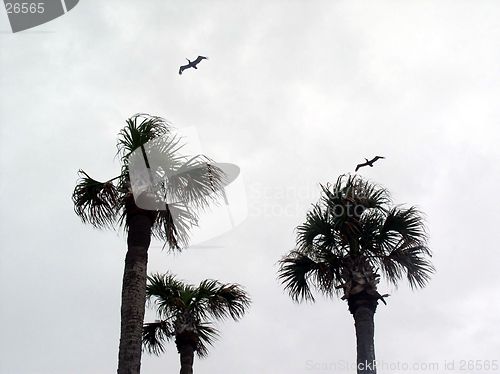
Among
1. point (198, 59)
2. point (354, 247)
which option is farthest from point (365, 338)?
point (198, 59)

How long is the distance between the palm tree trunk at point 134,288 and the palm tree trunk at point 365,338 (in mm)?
5417

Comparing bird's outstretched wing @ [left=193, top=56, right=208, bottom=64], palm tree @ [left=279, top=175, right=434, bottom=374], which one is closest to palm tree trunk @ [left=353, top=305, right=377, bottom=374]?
palm tree @ [left=279, top=175, right=434, bottom=374]

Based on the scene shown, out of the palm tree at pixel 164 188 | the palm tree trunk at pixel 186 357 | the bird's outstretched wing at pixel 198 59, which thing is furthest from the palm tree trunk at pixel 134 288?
the bird's outstretched wing at pixel 198 59

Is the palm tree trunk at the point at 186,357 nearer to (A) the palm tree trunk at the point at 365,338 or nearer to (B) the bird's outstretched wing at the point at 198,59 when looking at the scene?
(A) the palm tree trunk at the point at 365,338

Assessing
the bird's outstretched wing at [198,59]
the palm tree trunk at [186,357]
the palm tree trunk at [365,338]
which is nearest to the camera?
the palm tree trunk at [365,338]

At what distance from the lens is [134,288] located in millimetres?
11422

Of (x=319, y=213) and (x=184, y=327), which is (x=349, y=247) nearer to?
(x=319, y=213)

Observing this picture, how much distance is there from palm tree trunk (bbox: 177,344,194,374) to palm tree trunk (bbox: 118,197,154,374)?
20.7 feet

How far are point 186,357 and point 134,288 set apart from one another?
6.58 metres

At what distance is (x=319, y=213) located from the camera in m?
15.8

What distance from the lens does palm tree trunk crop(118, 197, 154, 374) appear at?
10.8 meters

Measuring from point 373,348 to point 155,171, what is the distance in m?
6.52

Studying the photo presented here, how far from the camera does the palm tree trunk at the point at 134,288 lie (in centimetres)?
1082

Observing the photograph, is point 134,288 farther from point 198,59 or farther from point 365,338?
point 198,59
